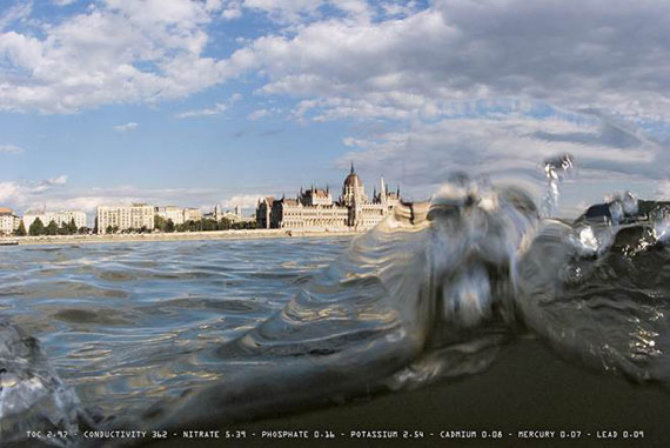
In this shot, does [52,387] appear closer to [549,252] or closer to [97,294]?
[549,252]

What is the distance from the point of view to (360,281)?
2.16 m

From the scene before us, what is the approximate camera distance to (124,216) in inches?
5940

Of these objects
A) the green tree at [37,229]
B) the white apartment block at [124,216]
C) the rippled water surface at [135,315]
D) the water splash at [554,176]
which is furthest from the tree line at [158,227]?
the water splash at [554,176]

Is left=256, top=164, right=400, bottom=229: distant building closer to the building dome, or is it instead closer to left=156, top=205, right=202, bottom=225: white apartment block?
the building dome

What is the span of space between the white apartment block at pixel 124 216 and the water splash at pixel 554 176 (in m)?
152

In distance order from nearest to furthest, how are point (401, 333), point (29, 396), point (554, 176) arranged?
point (29, 396) < point (401, 333) < point (554, 176)

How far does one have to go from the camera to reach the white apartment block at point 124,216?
490ft

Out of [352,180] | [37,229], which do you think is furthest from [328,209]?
[37,229]

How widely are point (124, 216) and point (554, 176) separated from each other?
158 m

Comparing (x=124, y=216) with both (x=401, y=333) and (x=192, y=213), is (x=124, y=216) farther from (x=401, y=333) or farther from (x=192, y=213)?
(x=401, y=333)

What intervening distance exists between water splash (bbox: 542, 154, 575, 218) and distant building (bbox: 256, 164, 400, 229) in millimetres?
111893

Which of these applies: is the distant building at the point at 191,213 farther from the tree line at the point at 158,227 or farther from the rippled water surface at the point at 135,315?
the rippled water surface at the point at 135,315

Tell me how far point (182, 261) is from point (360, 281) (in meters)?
5.00

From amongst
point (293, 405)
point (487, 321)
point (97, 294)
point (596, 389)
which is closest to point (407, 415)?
point (293, 405)
